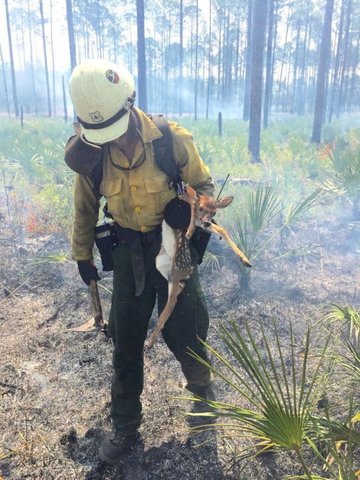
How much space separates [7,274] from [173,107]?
172 feet

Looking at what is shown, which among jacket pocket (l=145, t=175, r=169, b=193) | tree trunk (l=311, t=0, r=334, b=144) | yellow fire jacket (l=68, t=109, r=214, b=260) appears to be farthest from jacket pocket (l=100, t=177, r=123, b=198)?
tree trunk (l=311, t=0, r=334, b=144)

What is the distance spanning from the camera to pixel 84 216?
219cm

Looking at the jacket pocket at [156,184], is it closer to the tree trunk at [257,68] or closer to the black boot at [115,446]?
the black boot at [115,446]

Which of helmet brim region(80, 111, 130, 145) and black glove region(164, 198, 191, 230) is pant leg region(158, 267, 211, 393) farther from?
helmet brim region(80, 111, 130, 145)

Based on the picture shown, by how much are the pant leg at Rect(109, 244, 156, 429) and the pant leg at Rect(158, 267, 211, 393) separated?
120 millimetres

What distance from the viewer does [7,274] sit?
14.3ft

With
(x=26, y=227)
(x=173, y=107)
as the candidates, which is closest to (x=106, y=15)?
(x=173, y=107)

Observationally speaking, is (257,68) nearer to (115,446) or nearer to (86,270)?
(86,270)

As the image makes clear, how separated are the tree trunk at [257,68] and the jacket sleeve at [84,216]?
8.98 metres

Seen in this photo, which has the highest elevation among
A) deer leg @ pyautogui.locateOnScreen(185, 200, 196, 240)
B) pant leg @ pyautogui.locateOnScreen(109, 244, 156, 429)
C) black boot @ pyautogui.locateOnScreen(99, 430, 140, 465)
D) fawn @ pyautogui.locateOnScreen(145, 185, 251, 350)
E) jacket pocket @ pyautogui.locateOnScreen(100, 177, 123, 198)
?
jacket pocket @ pyautogui.locateOnScreen(100, 177, 123, 198)

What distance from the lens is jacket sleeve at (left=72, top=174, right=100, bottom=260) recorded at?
2.11 metres

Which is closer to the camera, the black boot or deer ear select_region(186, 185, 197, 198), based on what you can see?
deer ear select_region(186, 185, 197, 198)

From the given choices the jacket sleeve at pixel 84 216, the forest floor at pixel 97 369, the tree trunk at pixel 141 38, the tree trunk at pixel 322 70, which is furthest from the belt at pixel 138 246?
the tree trunk at pixel 141 38

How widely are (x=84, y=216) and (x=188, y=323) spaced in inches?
31.0
